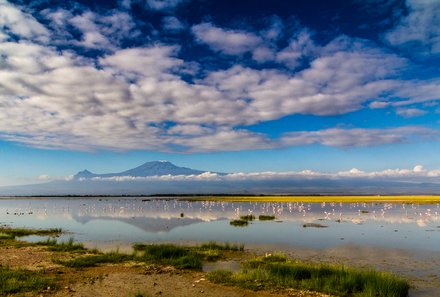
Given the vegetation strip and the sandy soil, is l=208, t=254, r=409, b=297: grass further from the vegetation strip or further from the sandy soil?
the vegetation strip

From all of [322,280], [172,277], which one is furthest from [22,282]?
[322,280]

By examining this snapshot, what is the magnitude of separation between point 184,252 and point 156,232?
68.0ft

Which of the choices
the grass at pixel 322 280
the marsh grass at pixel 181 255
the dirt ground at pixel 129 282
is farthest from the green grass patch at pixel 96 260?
the grass at pixel 322 280

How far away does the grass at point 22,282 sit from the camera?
17.8 m

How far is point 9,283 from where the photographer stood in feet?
60.9

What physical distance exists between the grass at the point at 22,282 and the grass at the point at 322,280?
8475 mm

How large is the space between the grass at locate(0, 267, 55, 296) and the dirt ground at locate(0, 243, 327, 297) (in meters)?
0.66

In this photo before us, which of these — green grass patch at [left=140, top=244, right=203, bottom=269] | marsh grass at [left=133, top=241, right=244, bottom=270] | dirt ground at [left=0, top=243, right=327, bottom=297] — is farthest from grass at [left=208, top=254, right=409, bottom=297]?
marsh grass at [left=133, top=241, right=244, bottom=270]

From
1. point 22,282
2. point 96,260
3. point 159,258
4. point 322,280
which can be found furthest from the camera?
point 159,258

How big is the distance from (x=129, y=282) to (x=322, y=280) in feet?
33.1

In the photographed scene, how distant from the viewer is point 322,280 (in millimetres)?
20109

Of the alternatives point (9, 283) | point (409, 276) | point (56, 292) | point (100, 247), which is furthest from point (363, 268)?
point (100, 247)

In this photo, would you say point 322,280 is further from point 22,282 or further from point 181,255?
point 22,282

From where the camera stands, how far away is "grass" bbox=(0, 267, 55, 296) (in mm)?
17812
